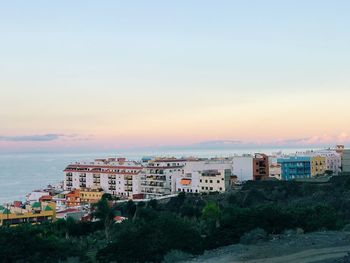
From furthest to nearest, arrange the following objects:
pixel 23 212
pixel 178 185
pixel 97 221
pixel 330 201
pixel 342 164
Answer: pixel 342 164
pixel 178 185
pixel 23 212
pixel 330 201
pixel 97 221

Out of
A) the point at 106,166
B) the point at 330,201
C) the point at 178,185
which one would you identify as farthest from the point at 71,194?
the point at 330,201

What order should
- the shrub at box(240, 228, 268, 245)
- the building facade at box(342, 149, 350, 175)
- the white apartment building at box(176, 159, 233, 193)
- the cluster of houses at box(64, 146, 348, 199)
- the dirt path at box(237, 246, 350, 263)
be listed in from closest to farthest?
the dirt path at box(237, 246, 350, 263), the shrub at box(240, 228, 268, 245), the white apartment building at box(176, 159, 233, 193), the cluster of houses at box(64, 146, 348, 199), the building facade at box(342, 149, 350, 175)

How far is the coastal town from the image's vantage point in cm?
5591

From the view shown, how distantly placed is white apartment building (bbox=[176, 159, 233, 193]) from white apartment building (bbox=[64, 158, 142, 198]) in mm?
6618

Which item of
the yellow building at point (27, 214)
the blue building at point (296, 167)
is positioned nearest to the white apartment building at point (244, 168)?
the blue building at point (296, 167)

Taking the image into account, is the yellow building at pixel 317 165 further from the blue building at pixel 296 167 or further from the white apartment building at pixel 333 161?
the white apartment building at pixel 333 161

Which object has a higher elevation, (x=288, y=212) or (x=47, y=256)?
(x=288, y=212)

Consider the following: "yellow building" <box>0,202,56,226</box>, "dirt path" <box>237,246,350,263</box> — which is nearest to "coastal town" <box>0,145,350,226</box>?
"yellow building" <box>0,202,56,226</box>

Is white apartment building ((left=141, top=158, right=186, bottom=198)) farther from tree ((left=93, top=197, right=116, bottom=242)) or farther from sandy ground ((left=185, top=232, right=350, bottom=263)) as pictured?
sandy ground ((left=185, top=232, right=350, bottom=263))

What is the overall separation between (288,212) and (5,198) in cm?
6332

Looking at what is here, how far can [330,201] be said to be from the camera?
38000mm

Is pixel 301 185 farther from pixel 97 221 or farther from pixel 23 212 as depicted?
pixel 23 212

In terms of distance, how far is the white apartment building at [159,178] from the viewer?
6021cm

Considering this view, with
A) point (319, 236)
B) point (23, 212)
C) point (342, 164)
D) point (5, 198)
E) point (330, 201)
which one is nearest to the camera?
point (319, 236)
